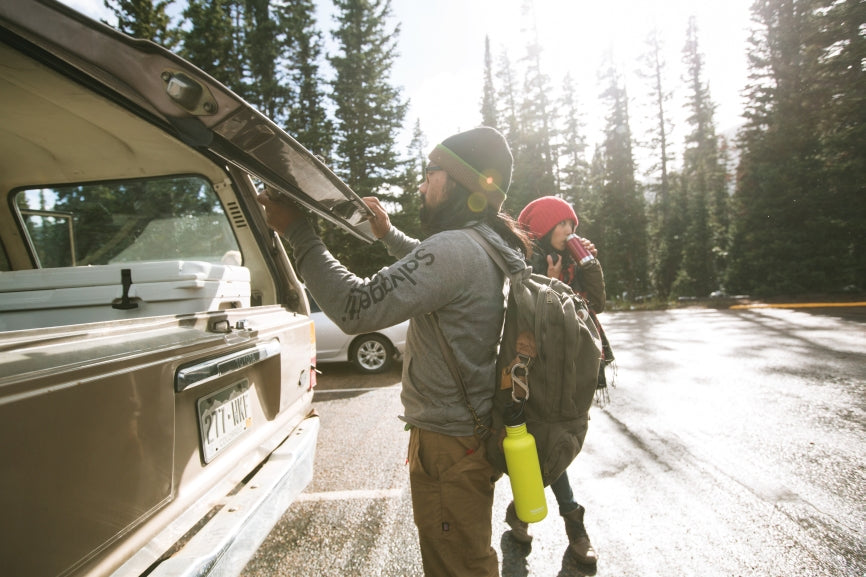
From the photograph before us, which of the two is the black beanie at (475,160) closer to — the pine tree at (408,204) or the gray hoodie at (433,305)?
the gray hoodie at (433,305)

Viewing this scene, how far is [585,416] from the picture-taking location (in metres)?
1.60

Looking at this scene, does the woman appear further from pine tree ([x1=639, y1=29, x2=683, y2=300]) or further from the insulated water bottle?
pine tree ([x1=639, y1=29, x2=683, y2=300])

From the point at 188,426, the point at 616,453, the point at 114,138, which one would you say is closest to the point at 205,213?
the point at 114,138

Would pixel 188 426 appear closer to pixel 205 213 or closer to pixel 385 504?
pixel 205 213

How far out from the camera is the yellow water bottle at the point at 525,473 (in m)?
1.47

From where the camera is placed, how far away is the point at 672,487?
3.10 meters

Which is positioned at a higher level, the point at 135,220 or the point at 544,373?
the point at 135,220

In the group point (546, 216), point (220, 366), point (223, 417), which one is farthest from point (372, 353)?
point (220, 366)

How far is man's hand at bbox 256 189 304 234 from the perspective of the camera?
1.57 metres

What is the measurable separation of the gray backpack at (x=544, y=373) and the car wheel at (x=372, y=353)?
5835mm

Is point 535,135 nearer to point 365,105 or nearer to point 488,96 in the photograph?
point 488,96

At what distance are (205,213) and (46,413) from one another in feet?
6.44

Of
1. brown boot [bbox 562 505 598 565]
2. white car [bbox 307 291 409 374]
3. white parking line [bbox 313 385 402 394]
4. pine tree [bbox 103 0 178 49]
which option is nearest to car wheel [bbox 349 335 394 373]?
white car [bbox 307 291 409 374]

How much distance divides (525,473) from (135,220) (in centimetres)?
282
